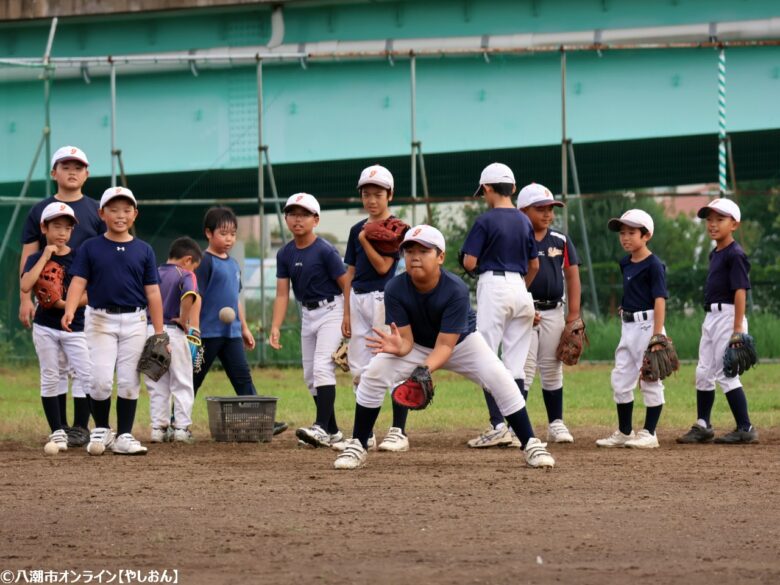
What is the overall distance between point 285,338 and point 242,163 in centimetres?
267

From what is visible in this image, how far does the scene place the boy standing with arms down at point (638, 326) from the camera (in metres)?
9.90

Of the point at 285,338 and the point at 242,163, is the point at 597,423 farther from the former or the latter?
the point at 242,163

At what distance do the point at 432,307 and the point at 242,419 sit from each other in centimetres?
282

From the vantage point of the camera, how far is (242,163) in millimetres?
19266

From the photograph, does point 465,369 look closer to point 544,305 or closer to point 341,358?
point 341,358

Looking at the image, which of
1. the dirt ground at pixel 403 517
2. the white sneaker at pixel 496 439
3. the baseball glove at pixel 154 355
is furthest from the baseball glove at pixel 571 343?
the baseball glove at pixel 154 355

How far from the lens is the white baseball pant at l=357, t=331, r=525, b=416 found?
831 centimetres

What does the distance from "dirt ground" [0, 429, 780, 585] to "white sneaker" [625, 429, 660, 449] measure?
0.23m

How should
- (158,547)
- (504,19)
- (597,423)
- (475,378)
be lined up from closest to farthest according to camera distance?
(158,547) < (475,378) < (597,423) < (504,19)

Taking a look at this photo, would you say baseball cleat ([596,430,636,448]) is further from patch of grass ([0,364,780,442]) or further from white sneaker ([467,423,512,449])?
patch of grass ([0,364,780,442])

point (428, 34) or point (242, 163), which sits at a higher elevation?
point (428, 34)

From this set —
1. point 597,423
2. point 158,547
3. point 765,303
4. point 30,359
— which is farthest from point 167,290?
point 765,303

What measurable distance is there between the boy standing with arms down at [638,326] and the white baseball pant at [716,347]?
509mm

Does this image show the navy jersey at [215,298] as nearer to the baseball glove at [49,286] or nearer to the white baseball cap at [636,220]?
the baseball glove at [49,286]
